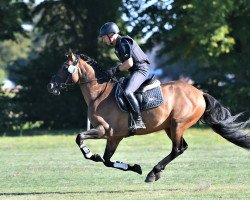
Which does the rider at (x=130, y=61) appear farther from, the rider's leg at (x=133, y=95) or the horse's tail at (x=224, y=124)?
the horse's tail at (x=224, y=124)

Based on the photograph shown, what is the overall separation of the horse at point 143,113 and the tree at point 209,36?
18.1 meters

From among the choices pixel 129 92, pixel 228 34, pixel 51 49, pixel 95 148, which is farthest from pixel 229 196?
pixel 51 49

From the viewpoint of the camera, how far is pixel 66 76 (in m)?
15.7

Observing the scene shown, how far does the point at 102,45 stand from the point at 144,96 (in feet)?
75.3

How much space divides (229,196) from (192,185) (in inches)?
67.9

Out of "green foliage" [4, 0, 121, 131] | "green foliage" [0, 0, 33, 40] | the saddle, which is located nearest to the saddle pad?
the saddle

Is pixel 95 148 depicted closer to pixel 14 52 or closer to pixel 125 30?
pixel 125 30

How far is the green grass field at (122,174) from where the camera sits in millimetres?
14070

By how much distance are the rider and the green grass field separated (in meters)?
1.39

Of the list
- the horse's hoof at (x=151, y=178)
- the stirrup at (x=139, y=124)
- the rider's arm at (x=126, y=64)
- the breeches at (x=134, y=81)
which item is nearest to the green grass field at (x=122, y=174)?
the horse's hoof at (x=151, y=178)

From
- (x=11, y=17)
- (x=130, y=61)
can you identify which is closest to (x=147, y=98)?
(x=130, y=61)

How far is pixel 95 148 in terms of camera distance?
25719mm

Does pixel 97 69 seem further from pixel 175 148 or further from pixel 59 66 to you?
pixel 59 66

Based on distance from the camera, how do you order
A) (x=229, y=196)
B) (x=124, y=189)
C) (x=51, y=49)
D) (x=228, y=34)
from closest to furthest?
(x=229, y=196) → (x=124, y=189) → (x=228, y=34) → (x=51, y=49)
